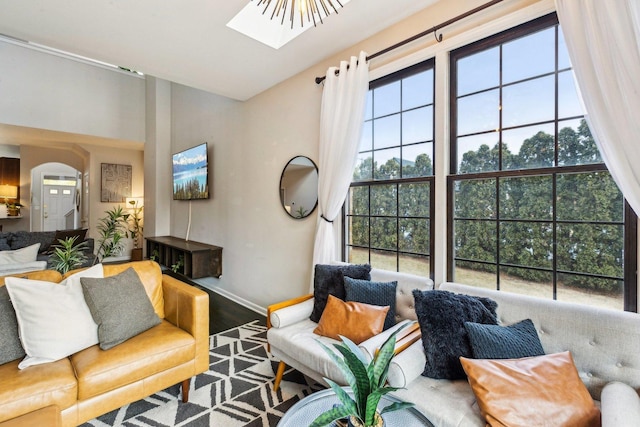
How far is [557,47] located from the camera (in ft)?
5.46

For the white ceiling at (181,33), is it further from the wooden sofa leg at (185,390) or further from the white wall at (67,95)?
the white wall at (67,95)

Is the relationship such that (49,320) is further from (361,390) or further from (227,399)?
(361,390)

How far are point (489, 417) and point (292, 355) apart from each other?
1096 millimetres

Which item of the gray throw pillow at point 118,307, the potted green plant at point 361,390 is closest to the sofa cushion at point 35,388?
the gray throw pillow at point 118,307

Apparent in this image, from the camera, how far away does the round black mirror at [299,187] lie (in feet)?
9.50

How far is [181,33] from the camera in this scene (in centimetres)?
230

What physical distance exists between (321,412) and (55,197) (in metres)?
9.40

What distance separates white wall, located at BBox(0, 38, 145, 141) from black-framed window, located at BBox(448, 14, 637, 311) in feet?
18.9

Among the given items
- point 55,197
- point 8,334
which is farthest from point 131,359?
point 55,197

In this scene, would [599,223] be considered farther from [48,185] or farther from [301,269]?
[48,185]

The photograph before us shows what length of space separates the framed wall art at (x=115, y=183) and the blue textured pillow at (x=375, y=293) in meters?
6.38

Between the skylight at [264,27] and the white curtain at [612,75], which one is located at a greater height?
the skylight at [264,27]

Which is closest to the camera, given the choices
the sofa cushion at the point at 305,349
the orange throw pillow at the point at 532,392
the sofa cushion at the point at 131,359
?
the orange throw pillow at the point at 532,392

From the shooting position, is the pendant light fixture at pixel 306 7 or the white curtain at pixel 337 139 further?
the white curtain at pixel 337 139
